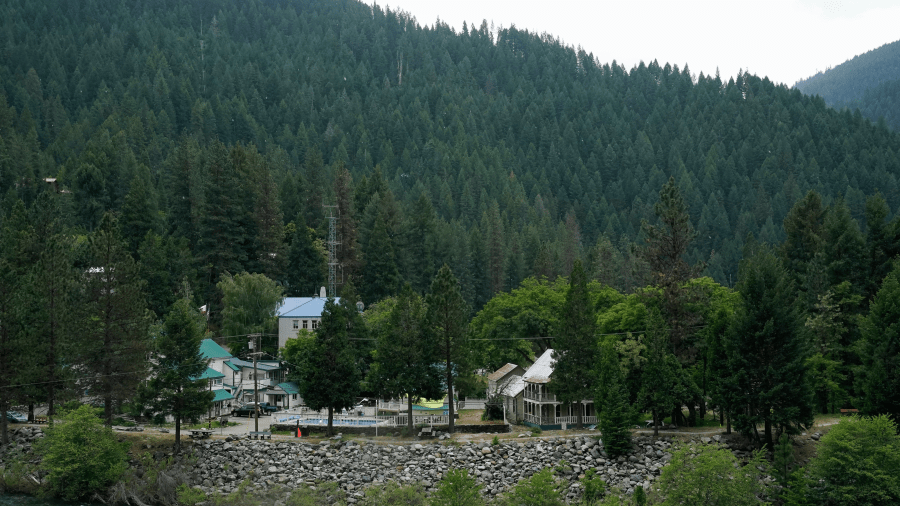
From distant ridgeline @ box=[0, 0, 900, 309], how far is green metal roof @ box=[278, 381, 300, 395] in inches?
666

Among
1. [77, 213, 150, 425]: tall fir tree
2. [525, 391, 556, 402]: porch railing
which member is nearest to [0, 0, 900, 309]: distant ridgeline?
[77, 213, 150, 425]: tall fir tree

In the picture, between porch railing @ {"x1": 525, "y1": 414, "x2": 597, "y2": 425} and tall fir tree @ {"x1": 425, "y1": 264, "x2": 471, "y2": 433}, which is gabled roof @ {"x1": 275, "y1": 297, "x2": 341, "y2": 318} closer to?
tall fir tree @ {"x1": 425, "y1": 264, "x2": 471, "y2": 433}

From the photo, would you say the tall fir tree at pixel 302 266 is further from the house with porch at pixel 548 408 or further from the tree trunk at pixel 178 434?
the house with porch at pixel 548 408

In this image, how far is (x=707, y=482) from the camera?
33156 millimetres

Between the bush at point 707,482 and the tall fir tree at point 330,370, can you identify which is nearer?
the bush at point 707,482

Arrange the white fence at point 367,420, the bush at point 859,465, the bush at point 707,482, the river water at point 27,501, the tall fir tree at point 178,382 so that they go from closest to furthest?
the bush at point 707,482 < the bush at point 859,465 < the river water at point 27,501 < the tall fir tree at point 178,382 < the white fence at point 367,420

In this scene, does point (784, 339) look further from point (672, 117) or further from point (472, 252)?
point (672, 117)

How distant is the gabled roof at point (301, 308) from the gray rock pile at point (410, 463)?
19.0 meters

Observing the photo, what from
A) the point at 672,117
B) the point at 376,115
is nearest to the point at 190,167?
the point at 376,115

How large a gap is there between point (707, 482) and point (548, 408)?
17746 mm

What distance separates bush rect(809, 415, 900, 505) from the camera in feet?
109

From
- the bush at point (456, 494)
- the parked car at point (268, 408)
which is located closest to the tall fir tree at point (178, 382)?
the parked car at point (268, 408)

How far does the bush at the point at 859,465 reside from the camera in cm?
3328

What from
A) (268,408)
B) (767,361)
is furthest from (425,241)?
(767,361)
